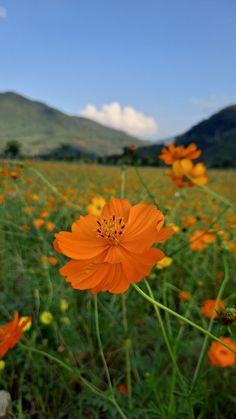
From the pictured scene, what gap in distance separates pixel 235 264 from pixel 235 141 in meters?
31.8

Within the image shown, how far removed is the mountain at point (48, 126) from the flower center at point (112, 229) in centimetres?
6647

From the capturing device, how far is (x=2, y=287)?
49.3 inches

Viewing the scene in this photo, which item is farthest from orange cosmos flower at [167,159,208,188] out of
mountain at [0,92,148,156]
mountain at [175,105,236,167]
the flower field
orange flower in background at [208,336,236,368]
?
mountain at [0,92,148,156]

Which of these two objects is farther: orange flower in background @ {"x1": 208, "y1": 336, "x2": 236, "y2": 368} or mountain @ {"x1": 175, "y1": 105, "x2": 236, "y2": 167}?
mountain @ {"x1": 175, "y1": 105, "x2": 236, "y2": 167}

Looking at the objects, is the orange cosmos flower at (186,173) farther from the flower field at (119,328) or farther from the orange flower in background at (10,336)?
the orange flower in background at (10,336)

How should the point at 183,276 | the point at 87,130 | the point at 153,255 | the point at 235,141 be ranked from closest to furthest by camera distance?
the point at 153,255
the point at 183,276
the point at 235,141
the point at 87,130

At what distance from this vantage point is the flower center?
0.46 metres

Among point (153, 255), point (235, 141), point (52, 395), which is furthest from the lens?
point (235, 141)

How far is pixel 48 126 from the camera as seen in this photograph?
82688 mm

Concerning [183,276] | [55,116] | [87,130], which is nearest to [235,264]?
[183,276]

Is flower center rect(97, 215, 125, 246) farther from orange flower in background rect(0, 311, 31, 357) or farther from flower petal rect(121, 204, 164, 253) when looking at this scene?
orange flower in background rect(0, 311, 31, 357)

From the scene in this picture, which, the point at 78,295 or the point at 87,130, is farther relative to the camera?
the point at 87,130

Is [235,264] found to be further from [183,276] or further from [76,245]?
[76,245]

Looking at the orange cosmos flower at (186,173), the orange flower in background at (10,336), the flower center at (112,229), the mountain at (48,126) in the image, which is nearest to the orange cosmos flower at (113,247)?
the flower center at (112,229)
